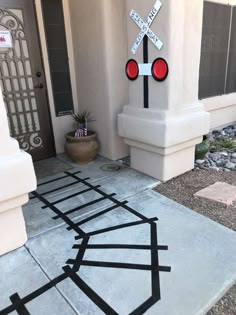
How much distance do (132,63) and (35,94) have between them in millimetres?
1370

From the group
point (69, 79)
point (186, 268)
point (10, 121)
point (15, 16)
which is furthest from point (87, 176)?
point (15, 16)

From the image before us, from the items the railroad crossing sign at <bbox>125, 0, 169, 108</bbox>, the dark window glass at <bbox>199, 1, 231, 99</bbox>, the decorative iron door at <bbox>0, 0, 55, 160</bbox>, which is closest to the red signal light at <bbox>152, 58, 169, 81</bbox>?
the railroad crossing sign at <bbox>125, 0, 169, 108</bbox>

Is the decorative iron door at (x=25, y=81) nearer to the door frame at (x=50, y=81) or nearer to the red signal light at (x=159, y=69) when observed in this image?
the door frame at (x=50, y=81)

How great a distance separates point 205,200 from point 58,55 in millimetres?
2578

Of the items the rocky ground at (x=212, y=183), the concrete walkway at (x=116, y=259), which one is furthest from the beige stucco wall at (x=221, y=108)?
the concrete walkway at (x=116, y=259)

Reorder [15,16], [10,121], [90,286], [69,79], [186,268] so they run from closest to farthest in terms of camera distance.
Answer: [90,286] → [186,268] → [15,16] → [10,121] → [69,79]

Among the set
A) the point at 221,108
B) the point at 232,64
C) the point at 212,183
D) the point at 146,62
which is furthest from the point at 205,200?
the point at 232,64

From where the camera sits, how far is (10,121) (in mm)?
3307

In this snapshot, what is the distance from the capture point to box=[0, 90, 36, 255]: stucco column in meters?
1.71

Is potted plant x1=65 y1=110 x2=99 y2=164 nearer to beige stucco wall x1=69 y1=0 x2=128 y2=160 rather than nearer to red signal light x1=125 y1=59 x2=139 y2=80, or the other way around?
beige stucco wall x1=69 y1=0 x2=128 y2=160

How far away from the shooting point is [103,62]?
319 centimetres

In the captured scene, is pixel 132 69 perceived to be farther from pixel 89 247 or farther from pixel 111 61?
pixel 89 247

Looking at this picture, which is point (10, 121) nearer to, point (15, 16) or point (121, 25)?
point (15, 16)

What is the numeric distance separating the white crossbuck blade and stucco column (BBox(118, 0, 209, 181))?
0.04 m
